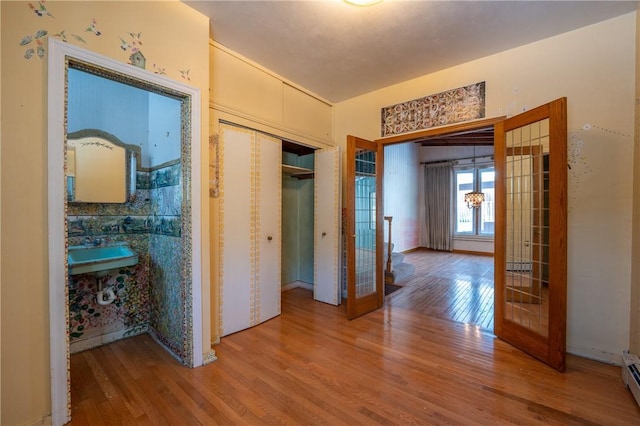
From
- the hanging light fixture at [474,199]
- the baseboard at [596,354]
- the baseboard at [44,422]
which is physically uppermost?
the hanging light fixture at [474,199]

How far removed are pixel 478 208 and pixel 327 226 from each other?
6569 millimetres

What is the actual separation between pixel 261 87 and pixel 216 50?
58 centimetres

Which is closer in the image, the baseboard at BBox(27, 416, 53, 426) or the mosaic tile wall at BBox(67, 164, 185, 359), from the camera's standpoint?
the baseboard at BBox(27, 416, 53, 426)

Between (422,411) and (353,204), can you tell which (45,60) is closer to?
(353,204)

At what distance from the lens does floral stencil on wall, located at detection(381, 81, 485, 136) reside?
285cm

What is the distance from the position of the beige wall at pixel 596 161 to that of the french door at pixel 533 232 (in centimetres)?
27

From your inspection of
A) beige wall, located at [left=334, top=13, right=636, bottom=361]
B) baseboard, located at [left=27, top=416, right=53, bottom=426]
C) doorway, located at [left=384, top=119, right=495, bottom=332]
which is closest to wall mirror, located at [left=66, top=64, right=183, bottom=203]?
baseboard, located at [left=27, top=416, right=53, bottom=426]

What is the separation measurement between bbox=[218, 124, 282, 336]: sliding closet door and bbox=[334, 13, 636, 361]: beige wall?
2819 millimetres

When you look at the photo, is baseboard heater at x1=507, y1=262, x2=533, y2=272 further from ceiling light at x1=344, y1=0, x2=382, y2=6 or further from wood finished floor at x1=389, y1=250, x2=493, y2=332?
ceiling light at x1=344, y1=0, x2=382, y2=6

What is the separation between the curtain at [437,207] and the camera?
27.5 feet

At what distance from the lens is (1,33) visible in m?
1.36

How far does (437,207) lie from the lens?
338 inches

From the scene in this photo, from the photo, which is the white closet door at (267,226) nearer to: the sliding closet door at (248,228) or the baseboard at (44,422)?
the sliding closet door at (248,228)

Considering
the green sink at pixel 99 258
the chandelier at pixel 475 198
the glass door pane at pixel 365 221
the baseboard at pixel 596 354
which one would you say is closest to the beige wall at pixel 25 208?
the green sink at pixel 99 258
